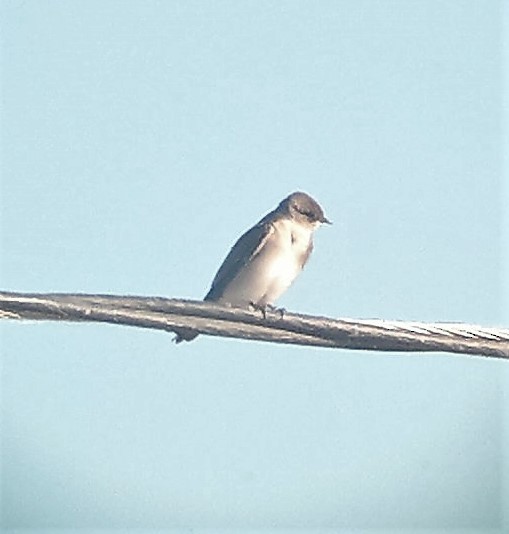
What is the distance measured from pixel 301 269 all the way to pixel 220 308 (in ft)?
9.56

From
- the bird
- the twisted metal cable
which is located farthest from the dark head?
the twisted metal cable

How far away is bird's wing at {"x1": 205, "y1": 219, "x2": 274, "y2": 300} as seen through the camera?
668 cm

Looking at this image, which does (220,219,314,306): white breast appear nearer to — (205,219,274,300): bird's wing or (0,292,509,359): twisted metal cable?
(205,219,274,300): bird's wing

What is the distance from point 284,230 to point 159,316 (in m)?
3.18

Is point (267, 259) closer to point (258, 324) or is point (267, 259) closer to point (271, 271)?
point (271, 271)

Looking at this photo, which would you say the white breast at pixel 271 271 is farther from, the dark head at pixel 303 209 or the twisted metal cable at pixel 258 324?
the twisted metal cable at pixel 258 324

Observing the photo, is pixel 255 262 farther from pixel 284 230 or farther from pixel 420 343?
pixel 420 343

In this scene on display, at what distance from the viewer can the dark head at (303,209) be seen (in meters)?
7.01

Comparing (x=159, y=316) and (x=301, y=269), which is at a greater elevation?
(x=301, y=269)

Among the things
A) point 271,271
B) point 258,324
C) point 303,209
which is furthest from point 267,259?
point 258,324

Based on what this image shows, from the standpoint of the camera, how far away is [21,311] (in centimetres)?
361

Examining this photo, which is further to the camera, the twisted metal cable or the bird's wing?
the bird's wing

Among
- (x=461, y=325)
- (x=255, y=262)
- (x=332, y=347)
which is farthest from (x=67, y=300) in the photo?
(x=255, y=262)

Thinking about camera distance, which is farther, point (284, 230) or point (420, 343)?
point (284, 230)
